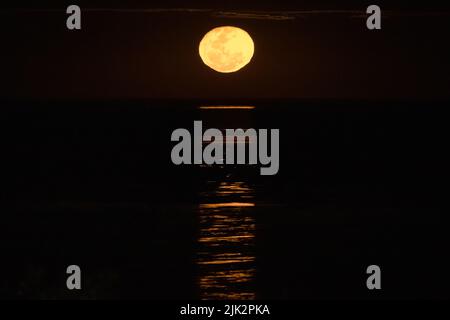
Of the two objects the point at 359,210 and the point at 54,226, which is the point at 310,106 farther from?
the point at 54,226

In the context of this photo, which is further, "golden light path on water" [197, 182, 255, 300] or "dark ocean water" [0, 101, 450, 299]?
"dark ocean water" [0, 101, 450, 299]

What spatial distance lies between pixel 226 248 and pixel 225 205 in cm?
302

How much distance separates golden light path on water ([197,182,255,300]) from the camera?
621cm

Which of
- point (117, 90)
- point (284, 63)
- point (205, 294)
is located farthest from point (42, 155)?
point (205, 294)

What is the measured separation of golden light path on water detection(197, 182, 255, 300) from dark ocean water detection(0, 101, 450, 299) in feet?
0.07

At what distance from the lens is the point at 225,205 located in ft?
35.1

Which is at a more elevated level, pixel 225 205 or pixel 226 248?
pixel 225 205

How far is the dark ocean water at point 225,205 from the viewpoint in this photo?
6332mm

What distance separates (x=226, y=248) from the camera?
25.2 ft

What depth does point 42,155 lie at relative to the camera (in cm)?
1598

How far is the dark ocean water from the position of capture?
633 cm

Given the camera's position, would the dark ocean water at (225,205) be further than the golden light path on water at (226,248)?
Yes

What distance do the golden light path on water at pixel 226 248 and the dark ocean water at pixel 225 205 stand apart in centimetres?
2

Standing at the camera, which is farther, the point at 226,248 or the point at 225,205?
the point at 225,205
